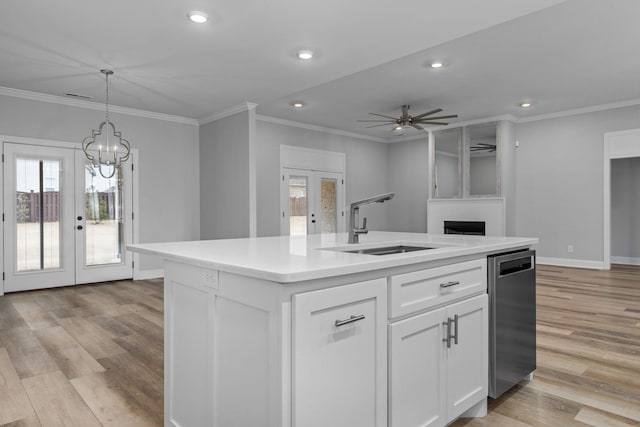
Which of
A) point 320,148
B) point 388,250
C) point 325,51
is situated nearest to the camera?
point 388,250

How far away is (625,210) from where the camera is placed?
299 inches

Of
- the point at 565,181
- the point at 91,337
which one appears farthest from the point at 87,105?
the point at 565,181

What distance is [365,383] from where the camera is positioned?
146 centimetres

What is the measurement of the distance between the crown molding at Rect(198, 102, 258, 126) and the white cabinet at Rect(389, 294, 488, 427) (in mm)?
4505

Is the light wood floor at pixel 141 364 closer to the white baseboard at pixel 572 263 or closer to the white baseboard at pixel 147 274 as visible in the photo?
the white baseboard at pixel 147 274

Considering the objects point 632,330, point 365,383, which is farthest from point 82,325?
point 632,330

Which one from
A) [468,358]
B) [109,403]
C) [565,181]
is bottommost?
[109,403]

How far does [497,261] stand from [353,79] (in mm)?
3632

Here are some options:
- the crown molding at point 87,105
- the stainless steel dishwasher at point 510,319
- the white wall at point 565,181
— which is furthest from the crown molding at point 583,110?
the crown molding at point 87,105

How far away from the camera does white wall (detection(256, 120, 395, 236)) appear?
7.12m

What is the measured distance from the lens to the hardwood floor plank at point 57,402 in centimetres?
203

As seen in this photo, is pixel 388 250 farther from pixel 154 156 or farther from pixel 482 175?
pixel 482 175

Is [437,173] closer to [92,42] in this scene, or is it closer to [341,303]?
[92,42]

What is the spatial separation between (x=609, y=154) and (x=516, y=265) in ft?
18.3
